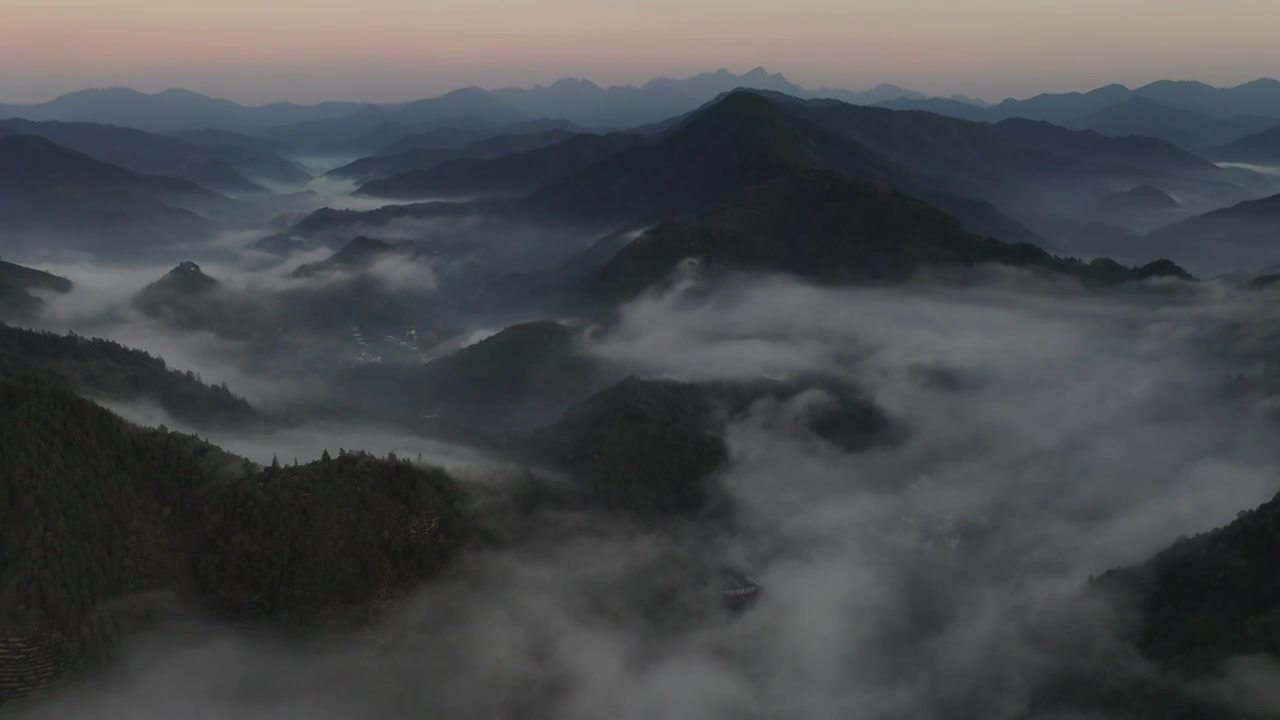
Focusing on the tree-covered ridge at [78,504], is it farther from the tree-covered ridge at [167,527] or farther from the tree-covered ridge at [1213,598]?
the tree-covered ridge at [1213,598]

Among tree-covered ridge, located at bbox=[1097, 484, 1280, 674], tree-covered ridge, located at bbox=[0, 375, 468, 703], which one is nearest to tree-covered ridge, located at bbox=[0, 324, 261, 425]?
tree-covered ridge, located at bbox=[0, 375, 468, 703]

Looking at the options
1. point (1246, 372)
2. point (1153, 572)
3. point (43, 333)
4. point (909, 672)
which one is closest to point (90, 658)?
point (43, 333)

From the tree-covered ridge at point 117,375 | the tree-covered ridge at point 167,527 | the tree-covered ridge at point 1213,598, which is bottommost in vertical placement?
the tree-covered ridge at point 1213,598

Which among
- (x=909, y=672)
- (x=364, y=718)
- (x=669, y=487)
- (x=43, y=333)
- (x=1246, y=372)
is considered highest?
(x=43, y=333)

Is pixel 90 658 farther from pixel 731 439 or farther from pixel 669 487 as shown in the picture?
pixel 731 439

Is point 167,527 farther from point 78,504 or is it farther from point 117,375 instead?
Result: point 117,375

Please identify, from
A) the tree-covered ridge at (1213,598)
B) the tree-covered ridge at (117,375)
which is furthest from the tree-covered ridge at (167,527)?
the tree-covered ridge at (1213,598)

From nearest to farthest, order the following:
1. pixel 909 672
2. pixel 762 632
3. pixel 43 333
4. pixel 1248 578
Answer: pixel 1248 578
pixel 909 672
pixel 762 632
pixel 43 333
